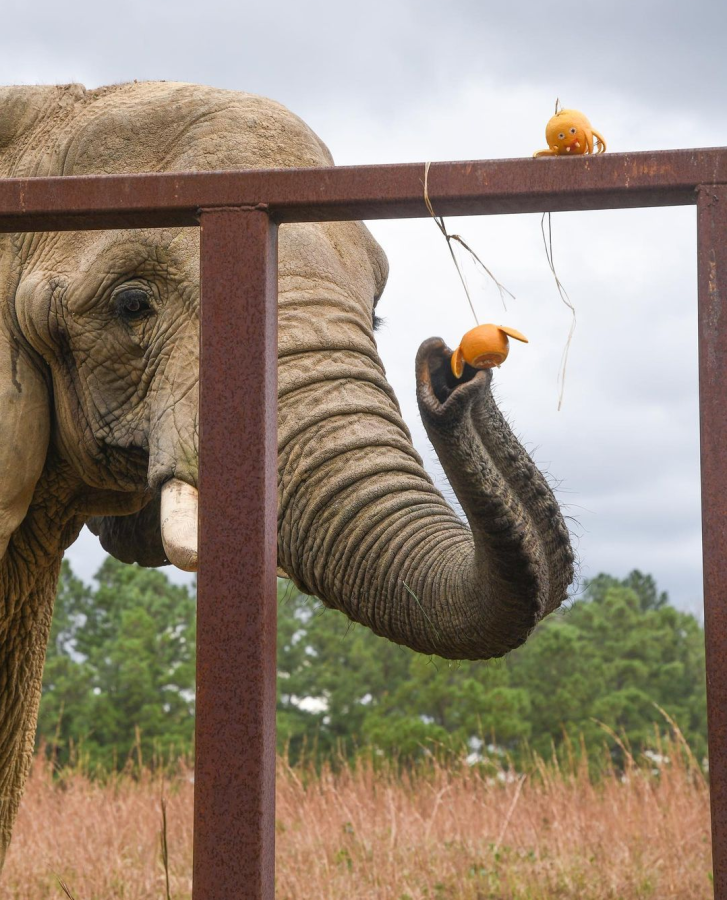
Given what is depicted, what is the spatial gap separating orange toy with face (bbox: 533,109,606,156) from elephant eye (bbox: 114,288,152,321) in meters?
1.55

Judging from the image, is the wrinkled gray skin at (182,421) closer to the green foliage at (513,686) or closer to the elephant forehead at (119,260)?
the elephant forehead at (119,260)

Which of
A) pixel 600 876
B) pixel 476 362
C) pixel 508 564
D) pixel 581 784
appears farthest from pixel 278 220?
pixel 581 784

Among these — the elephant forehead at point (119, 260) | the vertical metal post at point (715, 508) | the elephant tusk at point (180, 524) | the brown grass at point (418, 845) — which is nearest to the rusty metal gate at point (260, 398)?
the vertical metal post at point (715, 508)

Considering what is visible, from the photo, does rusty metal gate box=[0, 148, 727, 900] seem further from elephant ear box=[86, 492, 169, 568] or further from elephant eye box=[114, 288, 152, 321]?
elephant ear box=[86, 492, 169, 568]

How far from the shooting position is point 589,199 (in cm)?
133

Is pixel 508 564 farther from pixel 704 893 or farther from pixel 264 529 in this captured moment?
pixel 704 893

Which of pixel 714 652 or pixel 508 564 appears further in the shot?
pixel 508 564

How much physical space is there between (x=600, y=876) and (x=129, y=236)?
3.45 meters

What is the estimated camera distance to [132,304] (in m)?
2.89

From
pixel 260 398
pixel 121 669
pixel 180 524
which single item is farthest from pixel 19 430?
pixel 121 669

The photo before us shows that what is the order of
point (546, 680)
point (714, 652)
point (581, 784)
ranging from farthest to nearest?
point (546, 680), point (581, 784), point (714, 652)

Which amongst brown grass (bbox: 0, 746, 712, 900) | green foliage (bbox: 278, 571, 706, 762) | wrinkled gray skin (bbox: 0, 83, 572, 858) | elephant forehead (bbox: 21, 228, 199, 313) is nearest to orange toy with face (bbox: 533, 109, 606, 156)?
wrinkled gray skin (bbox: 0, 83, 572, 858)

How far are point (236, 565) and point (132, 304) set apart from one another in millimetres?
1687

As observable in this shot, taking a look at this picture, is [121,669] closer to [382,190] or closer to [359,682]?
[359,682]
